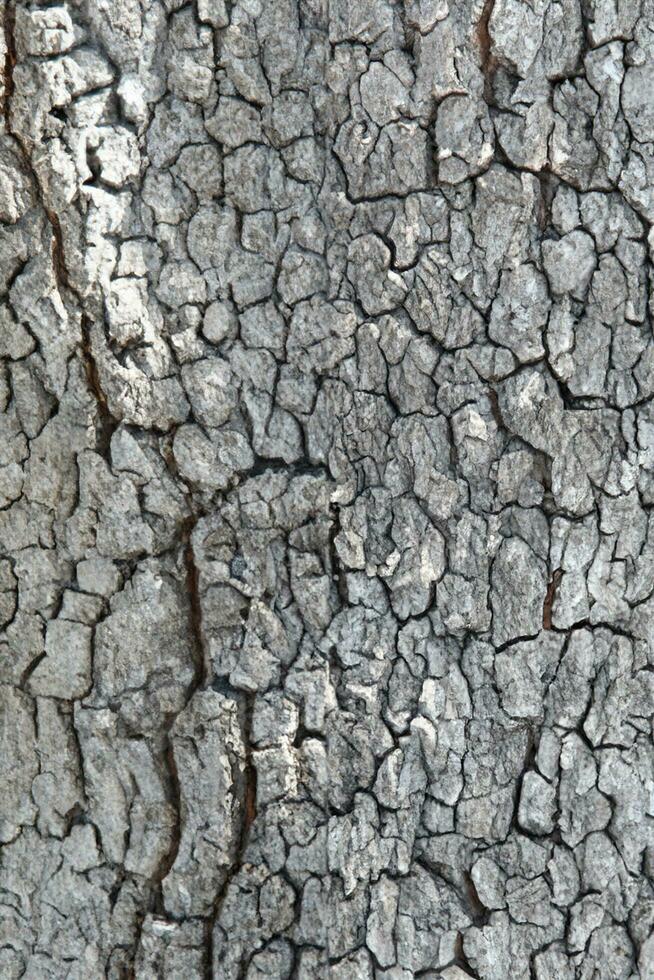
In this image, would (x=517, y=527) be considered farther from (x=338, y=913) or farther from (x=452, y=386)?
(x=338, y=913)

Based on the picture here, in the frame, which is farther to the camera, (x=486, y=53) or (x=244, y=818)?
(x=244, y=818)

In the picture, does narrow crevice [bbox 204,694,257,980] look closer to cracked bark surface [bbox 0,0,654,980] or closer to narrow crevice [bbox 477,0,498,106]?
cracked bark surface [bbox 0,0,654,980]

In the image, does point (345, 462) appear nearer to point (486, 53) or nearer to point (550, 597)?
point (550, 597)

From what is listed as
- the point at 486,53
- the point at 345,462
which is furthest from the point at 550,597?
the point at 486,53

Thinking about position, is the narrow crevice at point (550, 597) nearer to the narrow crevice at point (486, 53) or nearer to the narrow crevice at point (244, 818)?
the narrow crevice at point (244, 818)

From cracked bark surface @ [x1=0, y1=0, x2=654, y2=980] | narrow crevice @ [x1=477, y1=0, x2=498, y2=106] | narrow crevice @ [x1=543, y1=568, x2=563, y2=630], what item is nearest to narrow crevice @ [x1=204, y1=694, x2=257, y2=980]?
cracked bark surface @ [x1=0, y1=0, x2=654, y2=980]

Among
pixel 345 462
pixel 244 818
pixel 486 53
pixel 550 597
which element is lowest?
pixel 244 818

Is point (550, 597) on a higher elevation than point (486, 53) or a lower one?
lower

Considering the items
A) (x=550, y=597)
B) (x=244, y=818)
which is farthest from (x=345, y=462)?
(x=244, y=818)

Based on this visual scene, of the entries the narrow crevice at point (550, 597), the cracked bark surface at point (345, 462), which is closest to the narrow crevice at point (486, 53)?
the cracked bark surface at point (345, 462)
